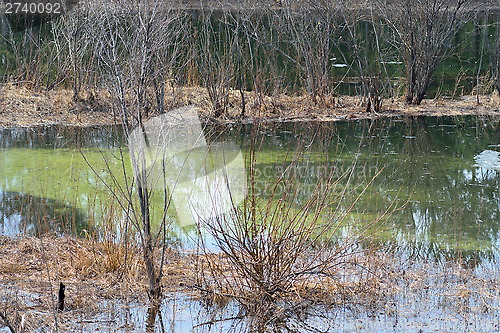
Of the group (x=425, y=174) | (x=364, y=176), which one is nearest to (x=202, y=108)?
(x=364, y=176)

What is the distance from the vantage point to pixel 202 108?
11.8m

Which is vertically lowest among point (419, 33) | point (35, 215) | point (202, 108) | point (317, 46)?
point (35, 215)

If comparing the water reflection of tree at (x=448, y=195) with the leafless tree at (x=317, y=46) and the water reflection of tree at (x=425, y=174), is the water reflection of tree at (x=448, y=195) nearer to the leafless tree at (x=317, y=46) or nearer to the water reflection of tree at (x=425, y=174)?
the water reflection of tree at (x=425, y=174)

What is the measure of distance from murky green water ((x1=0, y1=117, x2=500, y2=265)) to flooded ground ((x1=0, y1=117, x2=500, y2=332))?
0.07 ft

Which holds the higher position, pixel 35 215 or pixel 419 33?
pixel 419 33

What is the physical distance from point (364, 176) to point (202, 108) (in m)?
4.94

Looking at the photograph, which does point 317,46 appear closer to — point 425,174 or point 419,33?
point 419,33

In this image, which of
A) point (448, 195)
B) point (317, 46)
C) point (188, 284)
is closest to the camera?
point (188, 284)

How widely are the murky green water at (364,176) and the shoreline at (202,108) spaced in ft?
1.69

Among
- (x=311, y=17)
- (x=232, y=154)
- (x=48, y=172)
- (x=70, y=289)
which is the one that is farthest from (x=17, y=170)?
(x=311, y=17)

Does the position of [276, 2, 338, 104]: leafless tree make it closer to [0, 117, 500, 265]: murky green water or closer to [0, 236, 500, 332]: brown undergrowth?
[0, 117, 500, 265]: murky green water

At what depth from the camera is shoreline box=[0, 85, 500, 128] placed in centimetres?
1127

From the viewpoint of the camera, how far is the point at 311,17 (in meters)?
12.5

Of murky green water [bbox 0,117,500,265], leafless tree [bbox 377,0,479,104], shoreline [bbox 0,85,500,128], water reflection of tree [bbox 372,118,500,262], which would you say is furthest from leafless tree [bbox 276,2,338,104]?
water reflection of tree [bbox 372,118,500,262]
